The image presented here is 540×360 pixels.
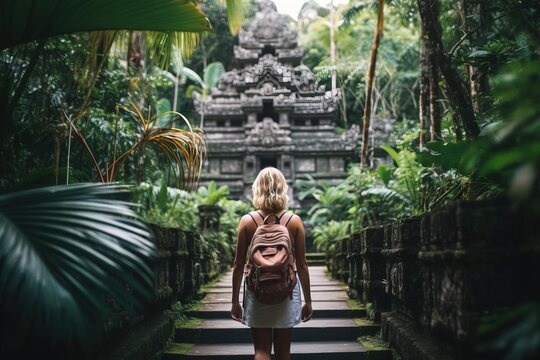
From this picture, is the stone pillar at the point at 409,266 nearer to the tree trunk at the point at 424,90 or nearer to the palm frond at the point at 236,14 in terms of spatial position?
the tree trunk at the point at 424,90

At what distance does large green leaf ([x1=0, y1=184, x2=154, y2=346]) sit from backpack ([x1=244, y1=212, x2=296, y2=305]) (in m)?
0.80

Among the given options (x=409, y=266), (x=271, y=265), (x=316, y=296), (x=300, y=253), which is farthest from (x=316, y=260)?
(x=271, y=265)

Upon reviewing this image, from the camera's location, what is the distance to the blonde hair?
2.91 m

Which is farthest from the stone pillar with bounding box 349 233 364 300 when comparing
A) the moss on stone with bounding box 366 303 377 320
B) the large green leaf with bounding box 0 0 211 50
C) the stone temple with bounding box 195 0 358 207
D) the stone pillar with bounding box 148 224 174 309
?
the stone temple with bounding box 195 0 358 207

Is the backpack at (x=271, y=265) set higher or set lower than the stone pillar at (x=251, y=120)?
lower

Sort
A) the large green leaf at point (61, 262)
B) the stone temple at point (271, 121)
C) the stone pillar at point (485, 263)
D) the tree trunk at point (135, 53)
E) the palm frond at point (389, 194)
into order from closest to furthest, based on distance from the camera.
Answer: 1. the large green leaf at point (61, 262)
2. the stone pillar at point (485, 263)
3. the palm frond at point (389, 194)
4. the tree trunk at point (135, 53)
5. the stone temple at point (271, 121)

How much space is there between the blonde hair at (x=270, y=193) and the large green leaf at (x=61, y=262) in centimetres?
99

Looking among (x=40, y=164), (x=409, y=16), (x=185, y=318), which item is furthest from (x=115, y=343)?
(x=409, y=16)

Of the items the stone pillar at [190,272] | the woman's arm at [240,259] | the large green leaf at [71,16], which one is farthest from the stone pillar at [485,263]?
the stone pillar at [190,272]

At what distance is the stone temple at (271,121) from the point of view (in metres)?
20.2

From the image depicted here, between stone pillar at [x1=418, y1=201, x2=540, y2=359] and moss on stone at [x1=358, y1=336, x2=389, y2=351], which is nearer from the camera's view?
stone pillar at [x1=418, y1=201, x2=540, y2=359]

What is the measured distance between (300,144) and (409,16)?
10.8 meters

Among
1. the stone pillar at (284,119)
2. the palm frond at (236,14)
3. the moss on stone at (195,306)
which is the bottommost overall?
the moss on stone at (195,306)

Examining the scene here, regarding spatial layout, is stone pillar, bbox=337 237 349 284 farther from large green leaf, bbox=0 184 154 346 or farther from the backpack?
large green leaf, bbox=0 184 154 346
